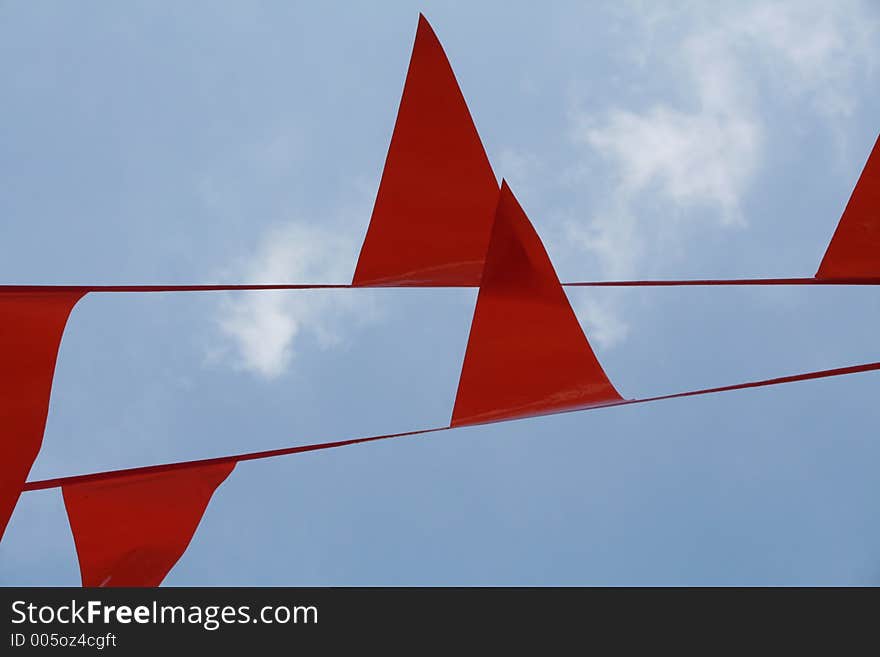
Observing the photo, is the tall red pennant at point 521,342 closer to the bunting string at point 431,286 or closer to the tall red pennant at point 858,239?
the bunting string at point 431,286

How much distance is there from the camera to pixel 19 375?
2.33m

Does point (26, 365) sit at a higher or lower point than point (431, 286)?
lower

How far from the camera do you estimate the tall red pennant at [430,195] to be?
2.71 metres

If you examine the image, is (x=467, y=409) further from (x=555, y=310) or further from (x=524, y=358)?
(x=555, y=310)

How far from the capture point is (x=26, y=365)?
2334 mm

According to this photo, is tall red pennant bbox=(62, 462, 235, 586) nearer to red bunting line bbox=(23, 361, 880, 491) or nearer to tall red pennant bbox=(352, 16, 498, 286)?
red bunting line bbox=(23, 361, 880, 491)

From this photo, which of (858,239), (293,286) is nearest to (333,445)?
(293,286)

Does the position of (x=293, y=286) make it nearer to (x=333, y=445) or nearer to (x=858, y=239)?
(x=333, y=445)

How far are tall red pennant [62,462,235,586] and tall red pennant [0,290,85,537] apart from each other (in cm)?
34

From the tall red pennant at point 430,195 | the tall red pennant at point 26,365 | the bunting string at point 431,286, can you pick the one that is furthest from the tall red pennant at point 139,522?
the tall red pennant at point 430,195

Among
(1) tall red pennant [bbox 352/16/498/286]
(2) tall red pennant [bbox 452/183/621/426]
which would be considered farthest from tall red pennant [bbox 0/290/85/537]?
(2) tall red pennant [bbox 452/183/621/426]

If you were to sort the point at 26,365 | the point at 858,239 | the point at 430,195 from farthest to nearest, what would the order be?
1. the point at 430,195
2. the point at 858,239
3. the point at 26,365

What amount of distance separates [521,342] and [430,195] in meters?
0.69
